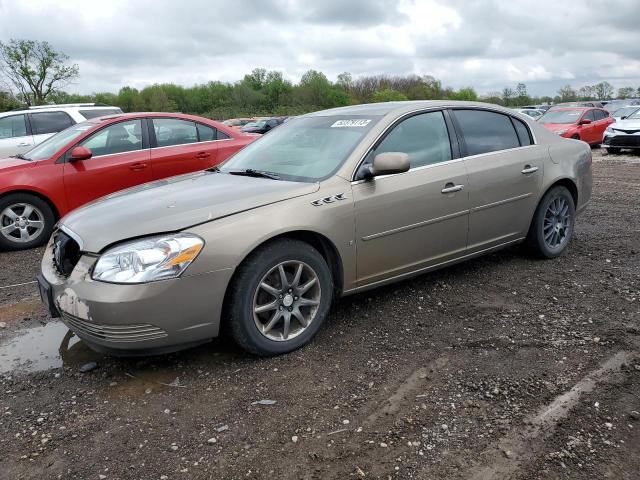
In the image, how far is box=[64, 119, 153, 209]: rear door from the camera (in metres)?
6.73

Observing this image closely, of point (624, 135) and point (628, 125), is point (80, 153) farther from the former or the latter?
point (628, 125)

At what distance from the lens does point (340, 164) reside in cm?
383

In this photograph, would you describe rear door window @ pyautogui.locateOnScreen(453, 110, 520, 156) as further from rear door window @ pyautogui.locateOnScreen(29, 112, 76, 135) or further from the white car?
rear door window @ pyautogui.locateOnScreen(29, 112, 76, 135)

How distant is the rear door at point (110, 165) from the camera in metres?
6.73

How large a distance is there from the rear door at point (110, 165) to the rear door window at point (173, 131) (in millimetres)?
185

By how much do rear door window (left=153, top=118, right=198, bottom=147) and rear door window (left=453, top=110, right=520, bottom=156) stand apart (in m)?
4.15

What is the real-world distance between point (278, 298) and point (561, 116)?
17.4m

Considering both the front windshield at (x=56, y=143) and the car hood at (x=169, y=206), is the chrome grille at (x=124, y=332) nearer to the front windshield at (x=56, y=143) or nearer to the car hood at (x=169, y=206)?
the car hood at (x=169, y=206)

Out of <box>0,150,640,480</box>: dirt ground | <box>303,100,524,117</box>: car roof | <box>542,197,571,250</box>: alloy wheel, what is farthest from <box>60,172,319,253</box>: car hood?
<box>542,197,571,250</box>: alloy wheel

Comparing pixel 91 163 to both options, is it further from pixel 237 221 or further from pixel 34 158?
pixel 237 221

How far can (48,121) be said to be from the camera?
1040cm

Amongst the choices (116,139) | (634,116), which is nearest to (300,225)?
(116,139)

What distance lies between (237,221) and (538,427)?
6.28ft

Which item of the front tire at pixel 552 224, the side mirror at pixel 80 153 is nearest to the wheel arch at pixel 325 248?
the front tire at pixel 552 224
